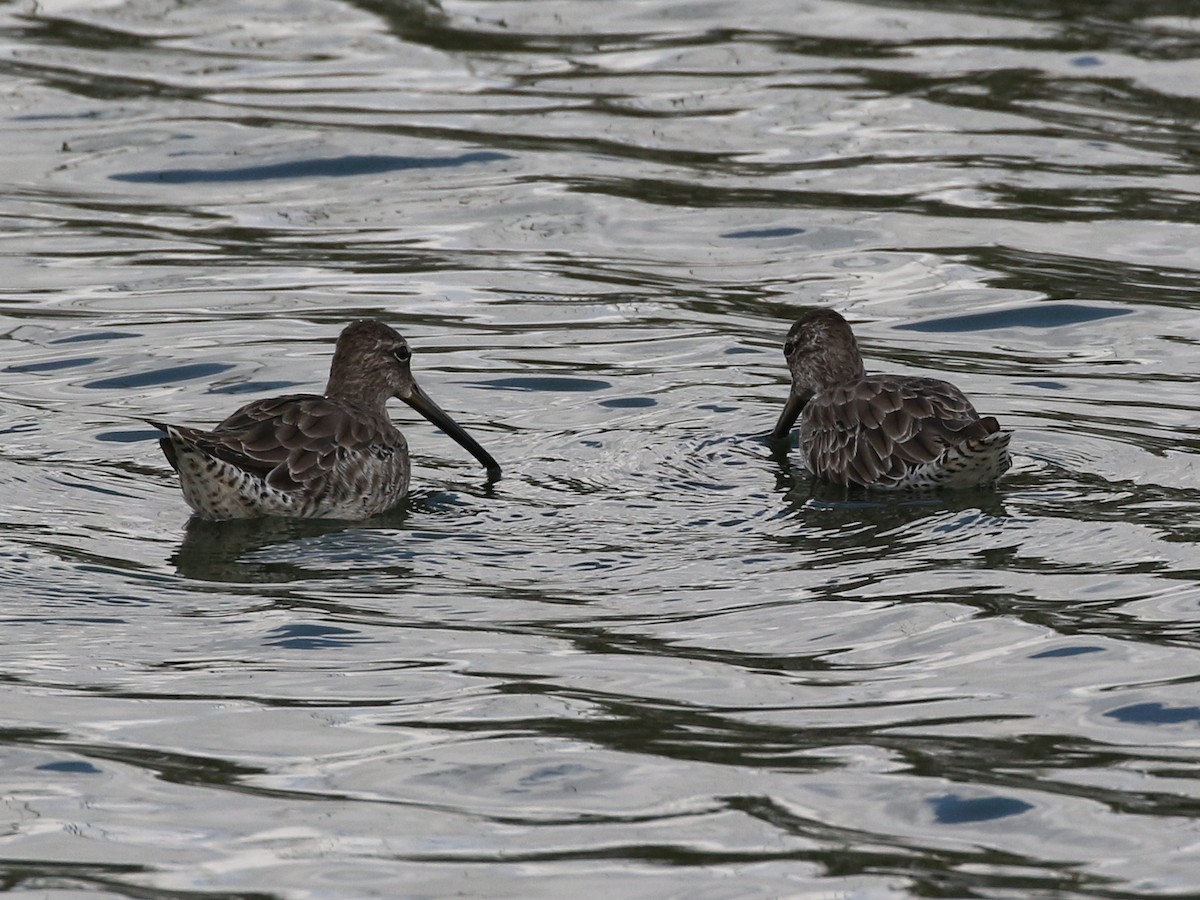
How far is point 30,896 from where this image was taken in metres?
6.64

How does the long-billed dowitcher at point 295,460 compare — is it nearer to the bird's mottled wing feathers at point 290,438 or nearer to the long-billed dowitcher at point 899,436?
the bird's mottled wing feathers at point 290,438

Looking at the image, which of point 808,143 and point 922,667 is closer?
point 922,667

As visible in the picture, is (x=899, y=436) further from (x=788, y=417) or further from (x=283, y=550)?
(x=283, y=550)

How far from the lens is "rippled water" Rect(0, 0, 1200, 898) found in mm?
7250

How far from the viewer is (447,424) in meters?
12.6

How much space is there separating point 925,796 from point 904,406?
4.84m

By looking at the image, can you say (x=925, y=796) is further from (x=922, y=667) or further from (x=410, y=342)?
(x=410, y=342)

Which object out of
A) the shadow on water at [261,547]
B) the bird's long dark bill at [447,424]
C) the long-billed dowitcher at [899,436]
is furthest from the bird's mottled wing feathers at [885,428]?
the shadow on water at [261,547]

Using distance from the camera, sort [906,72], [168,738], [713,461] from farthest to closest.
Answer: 1. [906,72]
2. [713,461]
3. [168,738]

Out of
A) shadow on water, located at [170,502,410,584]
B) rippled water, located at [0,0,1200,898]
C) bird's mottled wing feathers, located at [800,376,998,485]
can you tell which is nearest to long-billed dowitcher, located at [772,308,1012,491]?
bird's mottled wing feathers, located at [800,376,998,485]

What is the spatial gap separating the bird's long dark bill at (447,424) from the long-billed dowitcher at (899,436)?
182 centimetres

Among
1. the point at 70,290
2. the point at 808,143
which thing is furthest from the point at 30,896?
Result: the point at 808,143

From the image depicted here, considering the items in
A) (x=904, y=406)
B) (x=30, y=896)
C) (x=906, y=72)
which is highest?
(x=906, y=72)

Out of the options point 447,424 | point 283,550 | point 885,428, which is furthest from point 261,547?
point 885,428
